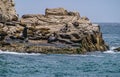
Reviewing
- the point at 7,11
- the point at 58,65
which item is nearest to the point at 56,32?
the point at 7,11

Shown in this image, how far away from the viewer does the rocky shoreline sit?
79938 mm

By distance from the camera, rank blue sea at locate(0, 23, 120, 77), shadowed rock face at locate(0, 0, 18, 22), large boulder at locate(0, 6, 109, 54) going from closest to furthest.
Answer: blue sea at locate(0, 23, 120, 77)
large boulder at locate(0, 6, 109, 54)
shadowed rock face at locate(0, 0, 18, 22)

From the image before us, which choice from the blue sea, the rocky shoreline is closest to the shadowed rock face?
the rocky shoreline

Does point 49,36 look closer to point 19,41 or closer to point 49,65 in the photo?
point 19,41

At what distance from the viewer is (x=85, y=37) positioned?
8512 cm

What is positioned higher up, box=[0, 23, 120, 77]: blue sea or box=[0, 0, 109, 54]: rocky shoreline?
box=[0, 0, 109, 54]: rocky shoreline

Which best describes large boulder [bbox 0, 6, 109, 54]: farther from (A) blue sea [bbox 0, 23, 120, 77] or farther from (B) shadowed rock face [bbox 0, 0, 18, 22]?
(A) blue sea [bbox 0, 23, 120, 77]

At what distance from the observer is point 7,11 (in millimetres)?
94438

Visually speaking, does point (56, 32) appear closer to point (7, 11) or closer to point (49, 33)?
point (49, 33)

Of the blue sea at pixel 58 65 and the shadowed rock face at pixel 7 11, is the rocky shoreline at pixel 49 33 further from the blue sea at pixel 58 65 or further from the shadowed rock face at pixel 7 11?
the blue sea at pixel 58 65

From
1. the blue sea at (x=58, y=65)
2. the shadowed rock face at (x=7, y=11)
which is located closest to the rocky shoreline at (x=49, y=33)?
the shadowed rock face at (x=7, y=11)

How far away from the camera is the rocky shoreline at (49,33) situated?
79938mm

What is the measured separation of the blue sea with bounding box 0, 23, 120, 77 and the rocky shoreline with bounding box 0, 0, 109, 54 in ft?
7.38

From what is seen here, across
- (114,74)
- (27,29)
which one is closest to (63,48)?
(27,29)
